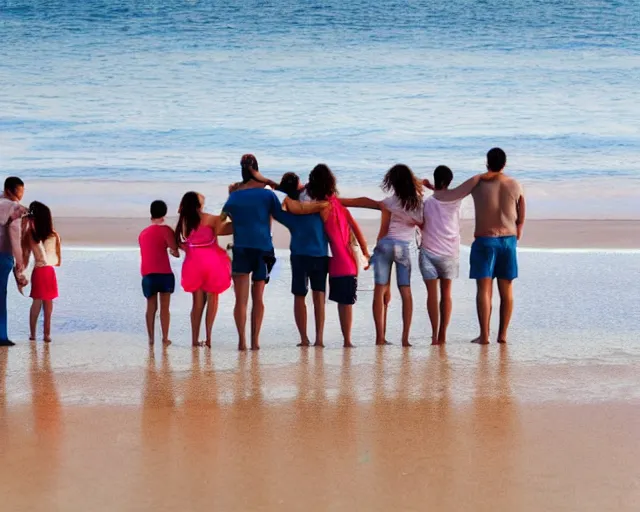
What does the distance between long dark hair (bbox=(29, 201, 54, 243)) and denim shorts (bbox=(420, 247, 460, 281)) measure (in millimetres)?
2229

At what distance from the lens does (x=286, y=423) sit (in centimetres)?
433

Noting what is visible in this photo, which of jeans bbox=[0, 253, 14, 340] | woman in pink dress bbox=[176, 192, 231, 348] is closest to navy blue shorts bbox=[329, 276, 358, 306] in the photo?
woman in pink dress bbox=[176, 192, 231, 348]

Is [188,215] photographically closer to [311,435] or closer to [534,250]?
[311,435]

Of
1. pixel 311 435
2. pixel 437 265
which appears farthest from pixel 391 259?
pixel 311 435

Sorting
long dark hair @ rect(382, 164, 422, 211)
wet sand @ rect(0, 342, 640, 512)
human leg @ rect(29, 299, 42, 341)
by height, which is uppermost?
long dark hair @ rect(382, 164, 422, 211)

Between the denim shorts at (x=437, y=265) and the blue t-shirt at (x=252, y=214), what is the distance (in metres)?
0.91

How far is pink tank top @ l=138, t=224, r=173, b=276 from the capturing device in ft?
21.0

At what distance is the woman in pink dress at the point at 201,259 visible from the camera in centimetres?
631

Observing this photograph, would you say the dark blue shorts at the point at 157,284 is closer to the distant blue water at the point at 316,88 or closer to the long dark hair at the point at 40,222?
the long dark hair at the point at 40,222

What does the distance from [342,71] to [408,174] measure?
21.8 metres

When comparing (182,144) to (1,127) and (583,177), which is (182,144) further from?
(583,177)

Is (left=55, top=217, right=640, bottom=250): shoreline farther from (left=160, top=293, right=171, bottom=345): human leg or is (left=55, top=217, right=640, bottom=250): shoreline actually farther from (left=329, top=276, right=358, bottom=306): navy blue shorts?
(left=329, top=276, right=358, bottom=306): navy blue shorts

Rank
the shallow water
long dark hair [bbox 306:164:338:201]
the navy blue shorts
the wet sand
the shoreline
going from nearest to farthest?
1. the wet sand
2. the shallow water
3. long dark hair [bbox 306:164:338:201]
4. the navy blue shorts
5. the shoreline

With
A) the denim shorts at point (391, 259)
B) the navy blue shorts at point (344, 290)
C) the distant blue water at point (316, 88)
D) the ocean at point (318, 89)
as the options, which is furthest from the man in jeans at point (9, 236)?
the distant blue water at point (316, 88)
